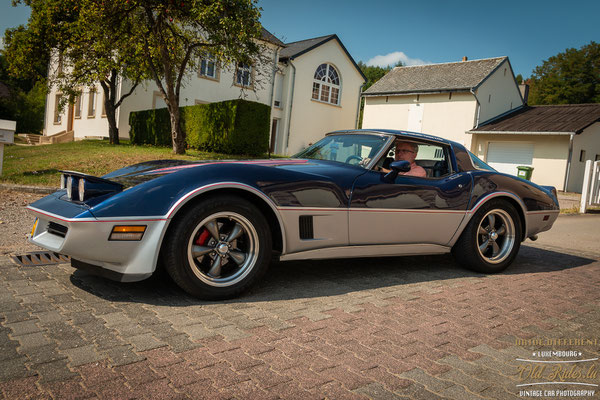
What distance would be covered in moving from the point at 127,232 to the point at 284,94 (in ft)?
86.3

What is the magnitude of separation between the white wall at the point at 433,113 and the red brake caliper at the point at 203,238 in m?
25.4

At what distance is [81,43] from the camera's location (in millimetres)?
16219

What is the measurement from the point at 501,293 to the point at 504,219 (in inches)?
44.7

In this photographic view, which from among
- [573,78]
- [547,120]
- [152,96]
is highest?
[573,78]

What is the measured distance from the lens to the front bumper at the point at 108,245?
8.98 ft

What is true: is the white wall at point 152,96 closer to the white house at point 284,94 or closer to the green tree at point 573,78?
the white house at point 284,94

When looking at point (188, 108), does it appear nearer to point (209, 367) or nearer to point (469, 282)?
point (469, 282)

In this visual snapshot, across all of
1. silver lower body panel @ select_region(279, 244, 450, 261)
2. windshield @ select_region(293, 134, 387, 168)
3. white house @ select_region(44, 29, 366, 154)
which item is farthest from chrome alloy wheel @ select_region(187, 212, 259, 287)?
white house @ select_region(44, 29, 366, 154)

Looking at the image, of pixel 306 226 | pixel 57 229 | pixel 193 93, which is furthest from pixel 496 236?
pixel 193 93

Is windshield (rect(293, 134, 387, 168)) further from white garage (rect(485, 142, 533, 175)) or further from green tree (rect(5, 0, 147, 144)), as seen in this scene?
white garage (rect(485, 142, 533, 175))

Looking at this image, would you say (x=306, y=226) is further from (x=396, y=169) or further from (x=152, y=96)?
(x=152, y=96)

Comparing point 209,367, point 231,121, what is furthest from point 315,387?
point 231,121

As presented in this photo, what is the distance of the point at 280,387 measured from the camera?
6.70 ft

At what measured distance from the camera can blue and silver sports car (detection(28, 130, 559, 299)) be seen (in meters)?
2.84
